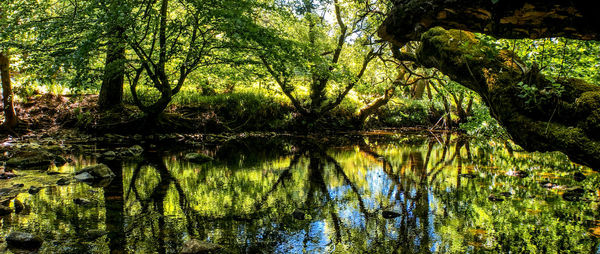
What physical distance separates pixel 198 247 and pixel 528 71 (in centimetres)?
392

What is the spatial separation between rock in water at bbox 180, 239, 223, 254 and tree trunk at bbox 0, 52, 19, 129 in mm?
9589

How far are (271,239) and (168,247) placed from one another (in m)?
0.91

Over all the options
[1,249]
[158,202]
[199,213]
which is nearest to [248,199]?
[199,213]

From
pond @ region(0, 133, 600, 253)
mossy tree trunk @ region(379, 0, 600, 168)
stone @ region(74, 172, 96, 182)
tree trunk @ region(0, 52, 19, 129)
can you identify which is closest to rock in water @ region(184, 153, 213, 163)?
pond @ region(0, 133, 600, 253)

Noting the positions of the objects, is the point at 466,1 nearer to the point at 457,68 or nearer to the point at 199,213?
the point at 457,68

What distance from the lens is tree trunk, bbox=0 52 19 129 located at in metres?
9.34

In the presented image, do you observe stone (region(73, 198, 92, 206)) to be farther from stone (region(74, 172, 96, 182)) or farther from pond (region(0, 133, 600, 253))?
stone (region(74, 172, 96, 182))

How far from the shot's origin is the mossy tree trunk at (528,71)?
2.63 m

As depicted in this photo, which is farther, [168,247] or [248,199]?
[248,199]

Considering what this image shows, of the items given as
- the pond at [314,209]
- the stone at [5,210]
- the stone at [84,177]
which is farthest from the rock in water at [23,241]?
the stone at [84,177]

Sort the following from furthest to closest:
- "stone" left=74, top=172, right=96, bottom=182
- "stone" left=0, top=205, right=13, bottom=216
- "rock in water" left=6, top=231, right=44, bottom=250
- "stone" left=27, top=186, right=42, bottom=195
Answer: "stone" left=74, top=172, right=96, bottom=182 < "stone" left=27, top=186, right=42, bottom=195 < "stone" left=0, top=205, right=13, bottom=216 < "rock in water" left=6, top=231, right=44, bottom=250

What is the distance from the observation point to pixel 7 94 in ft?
31.7

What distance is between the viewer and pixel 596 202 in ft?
14.1

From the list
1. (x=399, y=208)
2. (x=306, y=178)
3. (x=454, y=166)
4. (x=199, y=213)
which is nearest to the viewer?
(x=199, y=213)
